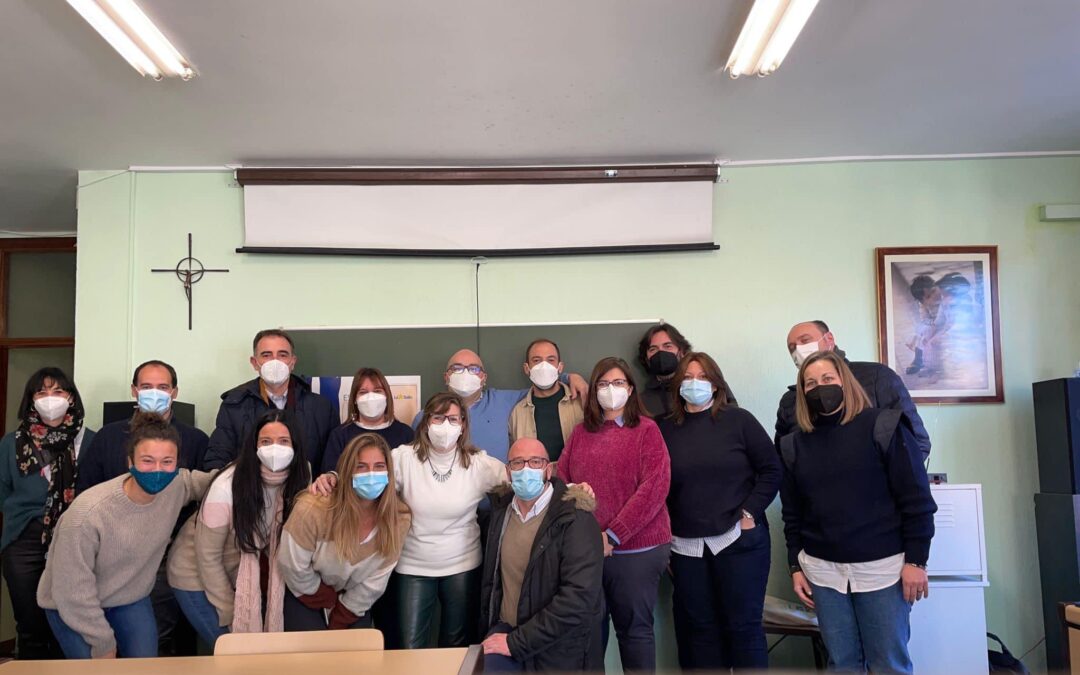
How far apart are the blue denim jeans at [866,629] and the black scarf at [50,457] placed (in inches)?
121

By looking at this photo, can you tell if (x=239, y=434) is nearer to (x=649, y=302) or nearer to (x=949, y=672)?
(x=649, y=302)

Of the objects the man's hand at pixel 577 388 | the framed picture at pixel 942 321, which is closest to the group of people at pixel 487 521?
the man's hand at pixel 577 388

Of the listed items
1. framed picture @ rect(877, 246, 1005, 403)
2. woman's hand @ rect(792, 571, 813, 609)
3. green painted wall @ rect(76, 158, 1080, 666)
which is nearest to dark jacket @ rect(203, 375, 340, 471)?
green painted wall @ rect(76, 158, 1080, 666)

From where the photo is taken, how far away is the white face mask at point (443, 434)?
11.1ft

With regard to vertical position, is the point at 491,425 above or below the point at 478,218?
below

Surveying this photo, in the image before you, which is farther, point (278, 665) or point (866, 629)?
point (866, 629)

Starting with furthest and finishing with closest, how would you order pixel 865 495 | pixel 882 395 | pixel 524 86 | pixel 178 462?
pixel 524 86 → pixel 882 395 → pixel 178 462 → pixel 865 495

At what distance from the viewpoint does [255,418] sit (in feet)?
12.6

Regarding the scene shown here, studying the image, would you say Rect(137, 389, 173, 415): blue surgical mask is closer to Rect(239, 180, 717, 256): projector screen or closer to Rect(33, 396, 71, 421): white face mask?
Rect(33, 396, 71, 421): white face mask

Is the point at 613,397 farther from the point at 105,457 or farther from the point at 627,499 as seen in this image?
the point at 105,457

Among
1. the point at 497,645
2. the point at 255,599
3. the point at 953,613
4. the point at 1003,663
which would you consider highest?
the point at 255,599

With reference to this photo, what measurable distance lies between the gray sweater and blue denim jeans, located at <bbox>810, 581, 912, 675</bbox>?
2.43 metres

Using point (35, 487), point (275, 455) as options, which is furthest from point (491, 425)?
point (35, 487)

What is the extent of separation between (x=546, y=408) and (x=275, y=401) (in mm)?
1272
